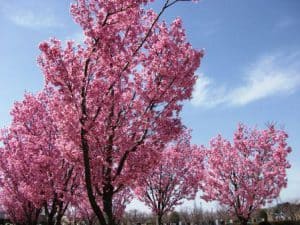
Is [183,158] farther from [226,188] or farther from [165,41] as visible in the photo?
[165,41]

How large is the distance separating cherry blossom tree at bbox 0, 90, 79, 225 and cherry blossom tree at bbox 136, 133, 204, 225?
7.97 meters

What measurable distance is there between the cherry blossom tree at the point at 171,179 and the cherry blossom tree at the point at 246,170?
1.62 metres

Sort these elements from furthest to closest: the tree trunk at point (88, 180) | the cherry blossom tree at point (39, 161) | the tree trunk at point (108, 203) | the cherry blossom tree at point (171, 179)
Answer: the cherry blossom tree at point (171, 179) < the cherry blossom tree at point (39, 161) < the tree trunk at point (108, 203) < the tree trunk at point (88, 180)

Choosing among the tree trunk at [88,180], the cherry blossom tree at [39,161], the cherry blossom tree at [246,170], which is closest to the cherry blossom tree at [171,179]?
the cherry blossom tree at [246,170]

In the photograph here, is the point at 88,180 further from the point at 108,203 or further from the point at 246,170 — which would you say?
the point at 246,170

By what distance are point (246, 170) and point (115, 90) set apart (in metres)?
A: 16.4

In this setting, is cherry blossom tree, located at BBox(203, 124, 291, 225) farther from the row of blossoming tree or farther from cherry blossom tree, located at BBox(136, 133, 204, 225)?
the row of blossoming tree

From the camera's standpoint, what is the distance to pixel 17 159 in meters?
18.3

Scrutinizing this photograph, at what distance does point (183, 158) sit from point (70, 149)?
15232 millimetres

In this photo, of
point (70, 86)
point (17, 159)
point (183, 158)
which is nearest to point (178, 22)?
point (70, 86)

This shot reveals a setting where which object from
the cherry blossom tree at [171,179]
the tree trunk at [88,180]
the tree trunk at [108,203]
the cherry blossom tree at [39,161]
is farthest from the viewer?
the cherry blossom tree at [171,179]

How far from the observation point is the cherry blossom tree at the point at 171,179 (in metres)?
24.2

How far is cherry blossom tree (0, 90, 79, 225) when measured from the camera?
16.0m

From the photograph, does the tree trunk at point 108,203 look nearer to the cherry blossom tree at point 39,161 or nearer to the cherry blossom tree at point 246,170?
the cherry blossom tree at point 39,161
